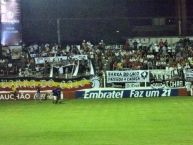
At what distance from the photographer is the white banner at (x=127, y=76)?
37219mm

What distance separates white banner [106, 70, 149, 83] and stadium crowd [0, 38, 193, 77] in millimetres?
804

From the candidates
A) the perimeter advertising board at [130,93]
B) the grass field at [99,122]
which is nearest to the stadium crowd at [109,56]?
the perimeter advertising board at [130,93]

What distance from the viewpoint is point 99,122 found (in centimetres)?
2261

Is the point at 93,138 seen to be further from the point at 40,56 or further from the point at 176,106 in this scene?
the point at 40,56

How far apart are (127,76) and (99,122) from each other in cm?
1512

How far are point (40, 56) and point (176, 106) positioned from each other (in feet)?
45.1

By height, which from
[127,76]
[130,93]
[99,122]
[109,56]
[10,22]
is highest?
[10,22]

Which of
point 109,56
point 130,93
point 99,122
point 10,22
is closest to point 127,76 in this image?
point 130,93

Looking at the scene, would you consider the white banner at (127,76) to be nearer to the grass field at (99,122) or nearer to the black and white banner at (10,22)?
the grass field at (99,122)

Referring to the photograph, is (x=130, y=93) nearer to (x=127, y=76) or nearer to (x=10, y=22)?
(x=127, y=76)

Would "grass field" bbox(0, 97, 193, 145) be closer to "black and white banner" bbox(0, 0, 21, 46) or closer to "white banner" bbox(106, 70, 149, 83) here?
"white banner" bbox(106, 70, 149, 83)

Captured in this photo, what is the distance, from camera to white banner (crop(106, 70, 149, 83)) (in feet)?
122

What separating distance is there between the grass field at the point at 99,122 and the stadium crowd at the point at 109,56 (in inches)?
190

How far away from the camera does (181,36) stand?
42.3 m
